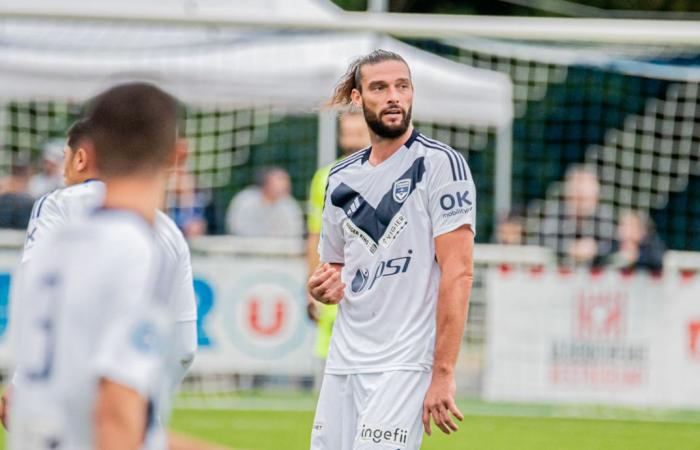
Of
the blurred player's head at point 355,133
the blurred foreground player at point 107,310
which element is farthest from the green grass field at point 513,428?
→ the blurred foreground player at point 107,310

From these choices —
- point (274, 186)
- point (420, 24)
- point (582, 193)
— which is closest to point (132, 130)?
point (420, 24)

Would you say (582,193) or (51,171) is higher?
(582,193)

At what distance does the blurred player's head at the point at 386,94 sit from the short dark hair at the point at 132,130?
244 cm

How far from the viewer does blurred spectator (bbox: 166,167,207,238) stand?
48.6 ft

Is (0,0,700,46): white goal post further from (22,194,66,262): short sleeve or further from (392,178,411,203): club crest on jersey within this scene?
(22,194,66,262): short sleeve

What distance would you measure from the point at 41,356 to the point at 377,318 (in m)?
2.63

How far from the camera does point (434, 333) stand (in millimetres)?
6105

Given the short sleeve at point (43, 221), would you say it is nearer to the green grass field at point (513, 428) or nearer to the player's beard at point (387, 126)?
the player's beard at point (387, 126)

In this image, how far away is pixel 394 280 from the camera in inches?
241

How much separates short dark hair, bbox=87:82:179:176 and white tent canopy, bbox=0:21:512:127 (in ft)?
35.7

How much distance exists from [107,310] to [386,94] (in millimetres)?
2857

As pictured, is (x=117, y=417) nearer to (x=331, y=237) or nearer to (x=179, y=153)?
(x=179, y=153)

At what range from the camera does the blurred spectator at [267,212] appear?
1544 cm

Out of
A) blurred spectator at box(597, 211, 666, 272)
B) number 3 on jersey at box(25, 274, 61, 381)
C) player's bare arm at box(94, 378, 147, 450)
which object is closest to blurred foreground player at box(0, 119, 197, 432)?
number 3 on jersey at box(25, 274, 61, 381)
